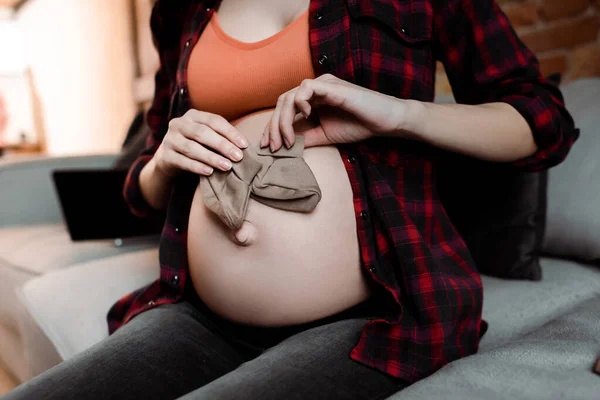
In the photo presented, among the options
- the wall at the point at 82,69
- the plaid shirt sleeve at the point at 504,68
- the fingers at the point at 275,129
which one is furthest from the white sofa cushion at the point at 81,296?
the wall at the point at 82,69

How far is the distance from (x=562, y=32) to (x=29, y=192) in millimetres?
1803

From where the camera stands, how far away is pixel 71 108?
144 inches

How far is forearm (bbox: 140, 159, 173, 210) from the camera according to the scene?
757mm

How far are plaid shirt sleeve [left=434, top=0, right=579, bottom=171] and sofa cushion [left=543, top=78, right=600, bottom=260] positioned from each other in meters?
0.24

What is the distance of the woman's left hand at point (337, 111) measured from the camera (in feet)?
1.85

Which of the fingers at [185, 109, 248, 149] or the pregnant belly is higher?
the fingers at [185, 109, 248, 149]

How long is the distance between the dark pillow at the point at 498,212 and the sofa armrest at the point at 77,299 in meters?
0.66

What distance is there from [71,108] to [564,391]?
390cm

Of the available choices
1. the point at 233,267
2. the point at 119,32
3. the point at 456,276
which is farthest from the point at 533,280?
the point at 119,32

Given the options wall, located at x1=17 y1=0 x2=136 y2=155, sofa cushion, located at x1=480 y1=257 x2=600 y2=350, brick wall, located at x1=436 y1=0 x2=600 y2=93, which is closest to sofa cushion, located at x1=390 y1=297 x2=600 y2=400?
sofa cushion, located at x1=480 y1=257 x2=600 y2=350

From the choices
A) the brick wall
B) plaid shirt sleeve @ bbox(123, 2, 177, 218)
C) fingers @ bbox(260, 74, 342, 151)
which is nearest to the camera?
fingers @ bbox(260, 74, 342, 151)

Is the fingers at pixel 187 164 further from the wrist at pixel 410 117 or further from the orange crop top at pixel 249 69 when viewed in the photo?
the wrist at pixel 410 117

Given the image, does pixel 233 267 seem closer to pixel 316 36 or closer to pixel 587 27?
pixel 316 36

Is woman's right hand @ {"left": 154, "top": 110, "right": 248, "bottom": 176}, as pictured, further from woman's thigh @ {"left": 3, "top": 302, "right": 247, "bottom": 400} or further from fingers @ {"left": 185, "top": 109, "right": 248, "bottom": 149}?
woman's thigh @ {"left": 3, "top": 302, "right": 247, "bottom": 400}
